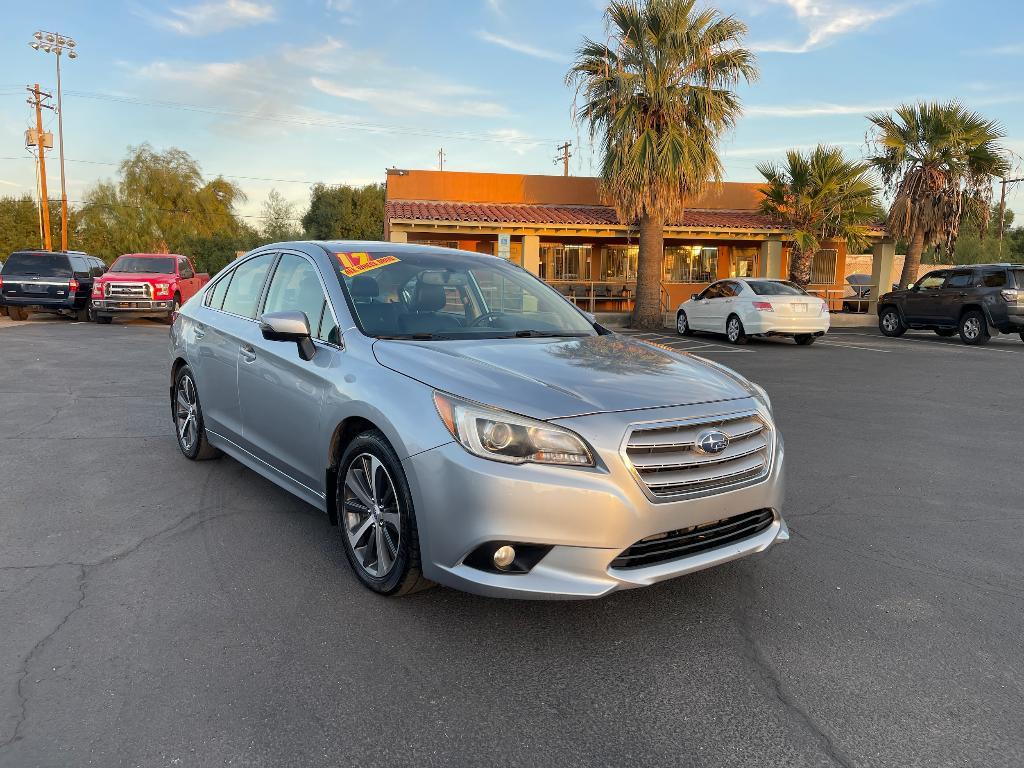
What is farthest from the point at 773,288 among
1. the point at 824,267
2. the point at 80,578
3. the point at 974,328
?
the point at 80,578

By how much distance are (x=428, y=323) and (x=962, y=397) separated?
821 centimetres

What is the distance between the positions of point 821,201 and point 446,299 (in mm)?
21323

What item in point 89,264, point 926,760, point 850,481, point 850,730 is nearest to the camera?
point 926,760

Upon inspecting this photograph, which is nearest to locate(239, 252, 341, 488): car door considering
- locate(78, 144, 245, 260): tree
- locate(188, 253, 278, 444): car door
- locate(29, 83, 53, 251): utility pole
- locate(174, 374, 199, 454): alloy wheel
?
locate(188, 253, 278, 444): car door

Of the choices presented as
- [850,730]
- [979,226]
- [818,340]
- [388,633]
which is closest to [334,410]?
[388,633]

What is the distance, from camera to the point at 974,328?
17141 millimetres

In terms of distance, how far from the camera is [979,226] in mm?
22969

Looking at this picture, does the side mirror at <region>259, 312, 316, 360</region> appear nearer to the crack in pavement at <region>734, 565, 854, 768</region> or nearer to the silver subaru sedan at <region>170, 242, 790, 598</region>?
the silver subaru sedan at <region>170, 242, 790, 598</region>

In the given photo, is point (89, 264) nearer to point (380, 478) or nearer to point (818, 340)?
point (818, 340)

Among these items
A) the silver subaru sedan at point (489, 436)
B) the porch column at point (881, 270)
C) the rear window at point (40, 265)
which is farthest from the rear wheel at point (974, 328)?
the rear window at point (40, 265)

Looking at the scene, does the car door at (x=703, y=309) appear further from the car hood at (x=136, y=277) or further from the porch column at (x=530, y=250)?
the car hood at (x=136, y=277)

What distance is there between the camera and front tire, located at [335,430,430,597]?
3143mm

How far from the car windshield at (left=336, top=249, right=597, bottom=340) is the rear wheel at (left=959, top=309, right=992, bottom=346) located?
15.7 m

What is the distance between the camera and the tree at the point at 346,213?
181ft
